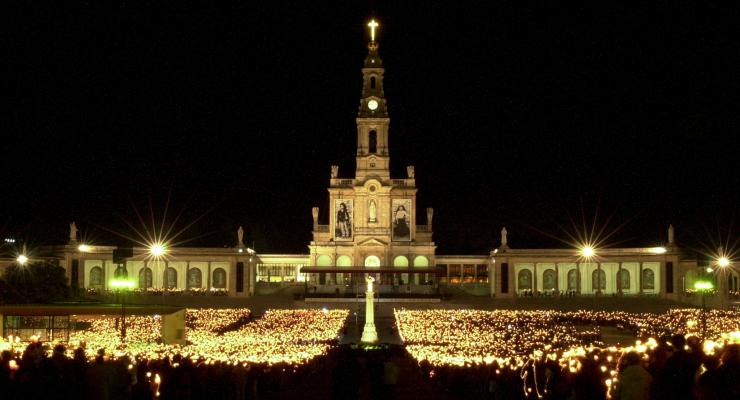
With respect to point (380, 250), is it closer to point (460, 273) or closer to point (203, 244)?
point (460, 273)

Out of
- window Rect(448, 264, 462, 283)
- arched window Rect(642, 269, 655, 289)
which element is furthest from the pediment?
arched window Rect(642, 269, 655, 289)

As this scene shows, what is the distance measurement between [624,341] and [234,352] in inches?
516

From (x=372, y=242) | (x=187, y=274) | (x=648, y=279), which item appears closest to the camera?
(x=187, y=274)

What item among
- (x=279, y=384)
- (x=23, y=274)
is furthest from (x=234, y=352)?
(x=23, y=274)

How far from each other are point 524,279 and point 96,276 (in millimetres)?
37924

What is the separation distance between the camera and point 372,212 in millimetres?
93938

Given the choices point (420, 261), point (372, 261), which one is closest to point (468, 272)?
point (420, 261)

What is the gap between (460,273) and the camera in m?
97.2

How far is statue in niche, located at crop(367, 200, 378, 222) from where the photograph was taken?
9388 centimetres

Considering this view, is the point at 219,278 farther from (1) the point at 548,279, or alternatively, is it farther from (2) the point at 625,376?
(2) the point at 625,376

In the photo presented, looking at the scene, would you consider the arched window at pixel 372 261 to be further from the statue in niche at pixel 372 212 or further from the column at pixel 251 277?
the column at pixel 251 277

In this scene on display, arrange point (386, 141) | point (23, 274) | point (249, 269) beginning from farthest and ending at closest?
point (386, 141), point (249, 269), point (23, 274)

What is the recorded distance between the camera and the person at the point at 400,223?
309 feet

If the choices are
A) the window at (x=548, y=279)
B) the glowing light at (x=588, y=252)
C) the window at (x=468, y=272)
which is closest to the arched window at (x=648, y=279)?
the glowing light at (x=588, y=252)
